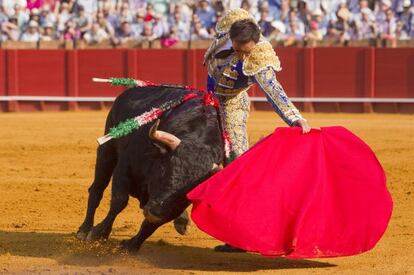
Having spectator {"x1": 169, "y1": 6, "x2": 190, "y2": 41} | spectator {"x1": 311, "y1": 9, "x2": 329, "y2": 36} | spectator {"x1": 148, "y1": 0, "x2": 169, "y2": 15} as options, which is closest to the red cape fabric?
spectator {"x1": 311, "y1": 9, "x2": 329, "y2": 36}

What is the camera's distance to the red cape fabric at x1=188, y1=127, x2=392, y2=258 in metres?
4.78

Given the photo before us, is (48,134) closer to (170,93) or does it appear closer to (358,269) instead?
(170,93)

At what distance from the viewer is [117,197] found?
5383 mm

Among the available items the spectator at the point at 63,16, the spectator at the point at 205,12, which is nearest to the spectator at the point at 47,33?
the spectator at the point at 63,16

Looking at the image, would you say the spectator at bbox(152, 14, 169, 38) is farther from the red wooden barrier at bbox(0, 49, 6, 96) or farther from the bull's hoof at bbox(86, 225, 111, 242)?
the bull's hoof at bbox(86, 225, 111, 242)

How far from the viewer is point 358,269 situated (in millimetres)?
4941

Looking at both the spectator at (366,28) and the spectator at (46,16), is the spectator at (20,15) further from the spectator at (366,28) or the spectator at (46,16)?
the spectator at (366,28)

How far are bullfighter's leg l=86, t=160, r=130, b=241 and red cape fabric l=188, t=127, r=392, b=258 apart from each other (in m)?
0.65

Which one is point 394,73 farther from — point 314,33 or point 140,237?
point 140,237

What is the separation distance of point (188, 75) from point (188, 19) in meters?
0.96

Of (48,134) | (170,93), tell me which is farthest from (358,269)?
(48,134)

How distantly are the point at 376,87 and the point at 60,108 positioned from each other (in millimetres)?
4375

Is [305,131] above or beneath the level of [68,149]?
above

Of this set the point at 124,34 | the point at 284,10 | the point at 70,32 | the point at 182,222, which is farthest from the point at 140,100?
the point at 70,32
